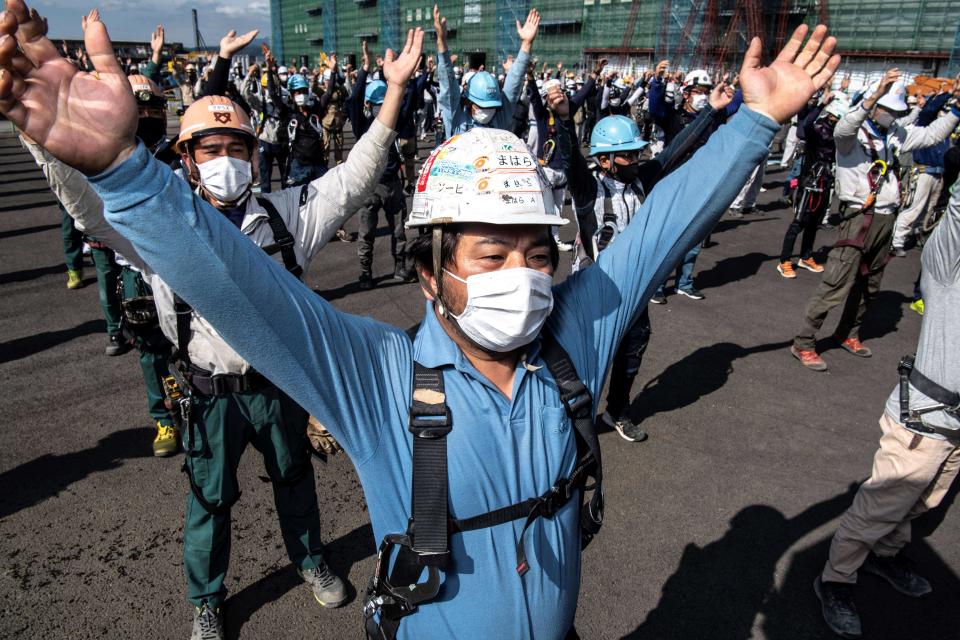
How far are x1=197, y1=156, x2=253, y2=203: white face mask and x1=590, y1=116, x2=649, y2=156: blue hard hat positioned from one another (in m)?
3.02

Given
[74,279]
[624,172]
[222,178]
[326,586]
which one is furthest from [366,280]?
[222,178]

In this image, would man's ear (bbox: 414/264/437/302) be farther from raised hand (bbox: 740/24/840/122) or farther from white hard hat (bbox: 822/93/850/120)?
white hard hat (bbox: 822/93/850/120)

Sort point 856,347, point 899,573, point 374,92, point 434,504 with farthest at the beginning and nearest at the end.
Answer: point 374,92
point 856,347
point 899,573
point 434,504

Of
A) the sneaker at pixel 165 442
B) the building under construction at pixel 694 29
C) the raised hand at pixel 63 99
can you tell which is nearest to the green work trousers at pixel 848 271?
the sneaker at pixel 165 442

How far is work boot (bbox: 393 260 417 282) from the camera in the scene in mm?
8557

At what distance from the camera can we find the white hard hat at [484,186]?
1.48 meters

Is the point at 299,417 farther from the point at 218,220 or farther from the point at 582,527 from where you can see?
the point at 218,220

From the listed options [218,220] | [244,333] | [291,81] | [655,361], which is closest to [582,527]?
[244,333]

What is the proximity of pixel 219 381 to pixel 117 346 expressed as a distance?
4.11 meters

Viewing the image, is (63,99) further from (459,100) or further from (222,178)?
(459,100)

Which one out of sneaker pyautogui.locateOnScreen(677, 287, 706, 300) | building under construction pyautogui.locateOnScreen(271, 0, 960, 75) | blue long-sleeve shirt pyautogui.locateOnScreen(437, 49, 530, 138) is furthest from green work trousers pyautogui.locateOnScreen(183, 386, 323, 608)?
building under construction pyautogui.locateOnScreen(271, 0, 960, 75)

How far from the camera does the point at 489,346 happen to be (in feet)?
5.17

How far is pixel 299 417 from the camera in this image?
123 inches

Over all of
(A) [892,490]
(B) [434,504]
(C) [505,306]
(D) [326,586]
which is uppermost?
(C) [505,306]
